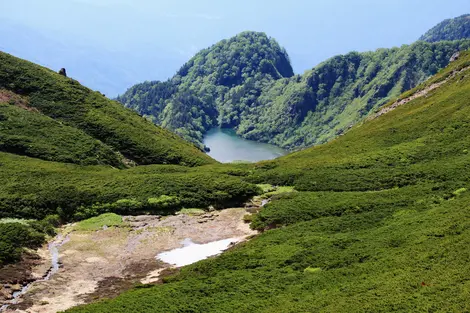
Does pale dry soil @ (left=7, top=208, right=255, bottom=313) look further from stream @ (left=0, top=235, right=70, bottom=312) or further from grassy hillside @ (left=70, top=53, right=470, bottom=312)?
grassy hillside @ (left=70, top=53, right=470, bottom=312)

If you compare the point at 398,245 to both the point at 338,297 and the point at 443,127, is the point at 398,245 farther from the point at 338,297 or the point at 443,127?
the point at 443,127

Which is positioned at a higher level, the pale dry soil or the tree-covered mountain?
the tree-covered mountain

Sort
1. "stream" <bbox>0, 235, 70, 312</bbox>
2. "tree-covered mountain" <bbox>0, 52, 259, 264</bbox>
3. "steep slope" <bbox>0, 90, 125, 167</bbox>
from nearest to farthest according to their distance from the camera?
1. "stream" <bbox>0, 235, 70, 312</bbox>
2. "tree-covered mountain" <bbox>0, 52, 259, 264</bbox>
3. "steep slope" <bbox>0, 90, 125, 167</bbox>

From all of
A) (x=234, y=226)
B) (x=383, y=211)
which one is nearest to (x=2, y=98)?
(x=234, y=226)

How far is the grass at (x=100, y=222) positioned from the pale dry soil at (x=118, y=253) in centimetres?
75

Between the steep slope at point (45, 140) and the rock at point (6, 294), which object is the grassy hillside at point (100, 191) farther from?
the rock at point (6, 294)

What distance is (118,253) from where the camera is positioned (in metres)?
43.1

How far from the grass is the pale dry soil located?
75cm

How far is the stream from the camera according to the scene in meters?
32.7

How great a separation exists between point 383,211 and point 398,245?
10902mm

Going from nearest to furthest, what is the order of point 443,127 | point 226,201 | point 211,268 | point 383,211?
point 211,268 < point 383,211 < point 226,201 < point 443,127

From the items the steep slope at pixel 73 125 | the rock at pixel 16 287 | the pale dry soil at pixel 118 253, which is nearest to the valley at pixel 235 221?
the rock at pixel 16 287

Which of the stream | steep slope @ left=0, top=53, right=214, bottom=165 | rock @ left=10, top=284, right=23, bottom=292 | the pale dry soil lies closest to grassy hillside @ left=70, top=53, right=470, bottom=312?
the pale dry soil

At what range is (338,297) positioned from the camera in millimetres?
26500
